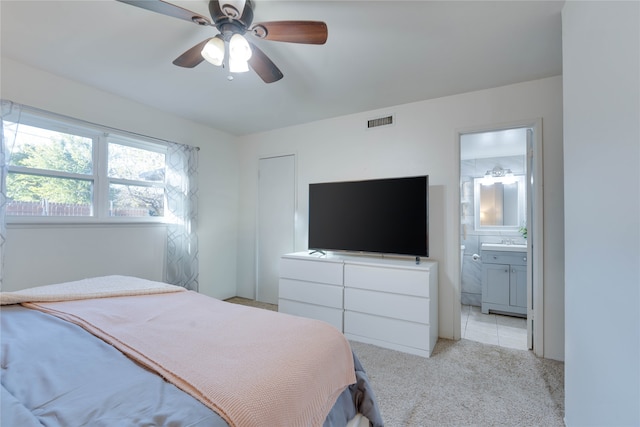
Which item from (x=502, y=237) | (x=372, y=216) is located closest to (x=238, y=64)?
(x=372, y=216)

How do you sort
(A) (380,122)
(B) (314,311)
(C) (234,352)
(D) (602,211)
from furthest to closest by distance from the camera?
(A) (380,122)
(B) (314,311)
(D) (602,211)
(C) (234,352)

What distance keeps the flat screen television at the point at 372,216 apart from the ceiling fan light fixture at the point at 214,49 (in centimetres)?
183

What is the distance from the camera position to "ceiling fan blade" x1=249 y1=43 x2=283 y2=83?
1721mm

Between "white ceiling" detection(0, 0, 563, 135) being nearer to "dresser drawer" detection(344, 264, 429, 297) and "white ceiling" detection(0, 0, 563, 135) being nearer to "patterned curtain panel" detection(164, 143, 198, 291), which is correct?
"patterned curtain panel" detection(164, 143, 198, 291)

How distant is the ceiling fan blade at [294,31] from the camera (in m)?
1.46

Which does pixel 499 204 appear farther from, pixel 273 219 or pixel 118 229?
pixel 118 229

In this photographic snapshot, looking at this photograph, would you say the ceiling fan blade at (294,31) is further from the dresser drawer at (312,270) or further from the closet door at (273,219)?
the closet door at (273,219)

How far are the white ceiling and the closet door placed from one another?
3.41 ft

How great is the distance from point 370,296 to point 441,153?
1.64 meters

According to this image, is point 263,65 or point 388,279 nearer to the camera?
point 263,65

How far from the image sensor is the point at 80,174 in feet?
8.72

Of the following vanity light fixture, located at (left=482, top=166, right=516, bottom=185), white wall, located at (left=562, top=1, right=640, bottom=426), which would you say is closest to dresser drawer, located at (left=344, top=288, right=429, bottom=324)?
white wall, located at (left=562, top=1, right=640, bottom=426)

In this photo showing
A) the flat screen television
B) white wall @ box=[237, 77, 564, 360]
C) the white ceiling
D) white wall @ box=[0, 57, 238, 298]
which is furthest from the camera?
the flat screen television

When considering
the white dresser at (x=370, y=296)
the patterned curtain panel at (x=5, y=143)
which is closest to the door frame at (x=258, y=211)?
the white dresser at (x=370, y=296)
